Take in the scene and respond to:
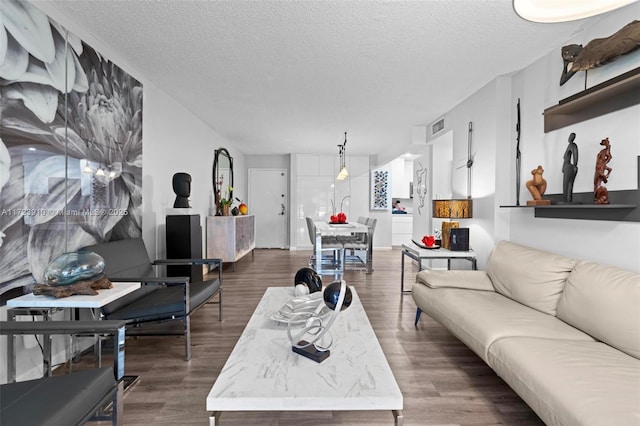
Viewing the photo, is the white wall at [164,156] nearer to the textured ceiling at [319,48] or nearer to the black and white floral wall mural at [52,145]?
the textured ceiling at [319,48]

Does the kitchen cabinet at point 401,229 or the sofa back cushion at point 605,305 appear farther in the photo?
the kitchen cabinet at point 401,229

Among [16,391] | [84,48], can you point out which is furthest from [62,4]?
[16,391]

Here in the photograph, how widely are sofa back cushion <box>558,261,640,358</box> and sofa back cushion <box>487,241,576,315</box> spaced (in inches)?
3.7

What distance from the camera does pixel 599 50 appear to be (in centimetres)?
209

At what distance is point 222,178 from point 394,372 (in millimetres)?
5040

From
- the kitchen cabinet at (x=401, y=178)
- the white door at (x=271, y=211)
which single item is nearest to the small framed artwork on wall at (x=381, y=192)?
the kitchen cabinet at (x=401, y=178)

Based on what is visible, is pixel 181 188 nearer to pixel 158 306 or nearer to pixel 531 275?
pixel 158 306

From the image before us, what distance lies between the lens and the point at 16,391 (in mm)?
1141

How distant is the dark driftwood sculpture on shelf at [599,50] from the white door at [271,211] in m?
6.38

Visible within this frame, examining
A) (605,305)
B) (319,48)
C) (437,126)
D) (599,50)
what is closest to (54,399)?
(605,305)

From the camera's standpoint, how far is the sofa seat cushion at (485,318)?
178 centimetres

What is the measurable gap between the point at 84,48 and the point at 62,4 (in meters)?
0.31

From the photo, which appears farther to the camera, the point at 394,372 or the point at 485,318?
the point at 394,372

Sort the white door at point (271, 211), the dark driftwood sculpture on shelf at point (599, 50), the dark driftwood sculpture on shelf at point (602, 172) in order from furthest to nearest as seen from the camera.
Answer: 1. the white door at point (271, 211)
2. the dark driftwood sculpture on shelf at point (602, 172)
3. the dark driftwood sculpture on shelf at point (599, 50)
